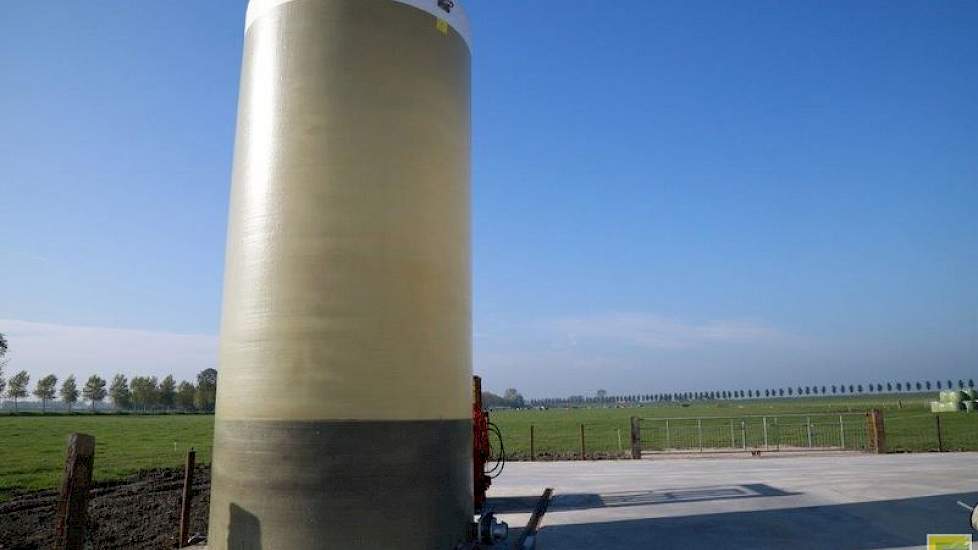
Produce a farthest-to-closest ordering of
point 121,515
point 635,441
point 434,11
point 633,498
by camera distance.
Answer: point 635,441
point 633,498
point 121,515
point 434,11

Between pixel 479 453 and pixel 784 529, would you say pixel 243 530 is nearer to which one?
pixel 479 453

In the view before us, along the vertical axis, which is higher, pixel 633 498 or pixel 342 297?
pixel 342 297

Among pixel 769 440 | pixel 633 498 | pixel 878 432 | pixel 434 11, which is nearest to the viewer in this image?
pixel 434 11

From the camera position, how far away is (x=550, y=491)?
13750 mm

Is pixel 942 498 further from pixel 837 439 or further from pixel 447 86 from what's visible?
pixel 837 439

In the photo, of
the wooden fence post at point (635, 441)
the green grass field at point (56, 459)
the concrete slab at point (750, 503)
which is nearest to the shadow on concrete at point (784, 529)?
the concrete slab at point (750, 503)

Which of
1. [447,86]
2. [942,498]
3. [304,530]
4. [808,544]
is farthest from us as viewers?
Answer: [942,498]

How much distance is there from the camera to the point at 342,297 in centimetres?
668

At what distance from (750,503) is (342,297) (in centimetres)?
891

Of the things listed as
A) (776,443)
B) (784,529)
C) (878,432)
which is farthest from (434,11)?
(776,443)

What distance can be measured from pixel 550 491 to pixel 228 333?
8791mm

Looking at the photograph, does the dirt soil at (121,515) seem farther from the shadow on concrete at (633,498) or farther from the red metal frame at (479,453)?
the shadow on concrete at (633,498)

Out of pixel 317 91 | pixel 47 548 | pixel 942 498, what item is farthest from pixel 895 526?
pixel 47 548

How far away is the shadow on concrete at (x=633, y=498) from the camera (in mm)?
12102
